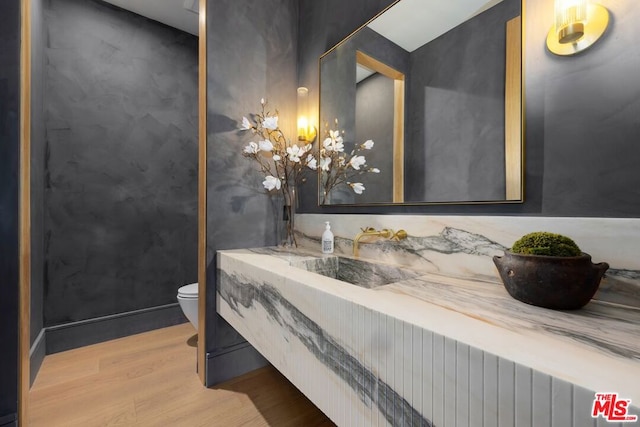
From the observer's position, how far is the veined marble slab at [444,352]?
407 mm

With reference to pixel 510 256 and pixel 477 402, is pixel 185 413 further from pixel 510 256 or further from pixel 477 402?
pixel 510 256

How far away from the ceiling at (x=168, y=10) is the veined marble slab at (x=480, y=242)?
207 centimetres

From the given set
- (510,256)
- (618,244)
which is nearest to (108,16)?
(510,256)

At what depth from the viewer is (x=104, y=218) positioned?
212cm

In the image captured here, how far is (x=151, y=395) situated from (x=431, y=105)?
202 centimetres

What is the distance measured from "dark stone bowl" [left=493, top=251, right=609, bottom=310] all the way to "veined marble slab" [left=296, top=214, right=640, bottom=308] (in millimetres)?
119

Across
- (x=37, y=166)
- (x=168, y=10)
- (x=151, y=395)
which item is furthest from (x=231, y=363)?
(x=168, y=10)

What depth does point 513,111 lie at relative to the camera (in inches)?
38.1

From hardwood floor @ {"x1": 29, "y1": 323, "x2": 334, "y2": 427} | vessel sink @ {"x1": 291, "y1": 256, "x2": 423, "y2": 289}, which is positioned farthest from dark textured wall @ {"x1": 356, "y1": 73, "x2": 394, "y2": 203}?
hardwood floor @ {"x1": 29, "y1": 323, "x2": 334, "y2": 427}

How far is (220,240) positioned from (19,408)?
103 cm

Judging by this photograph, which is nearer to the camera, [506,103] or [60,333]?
[506,103]

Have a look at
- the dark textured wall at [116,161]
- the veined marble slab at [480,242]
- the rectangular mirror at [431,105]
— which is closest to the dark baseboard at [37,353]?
the dark textured wall at [116,161]

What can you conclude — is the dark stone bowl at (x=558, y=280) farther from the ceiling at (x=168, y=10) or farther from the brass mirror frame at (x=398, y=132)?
the ceiling at (x=168, y=10)

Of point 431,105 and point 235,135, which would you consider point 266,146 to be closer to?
point 235,135
